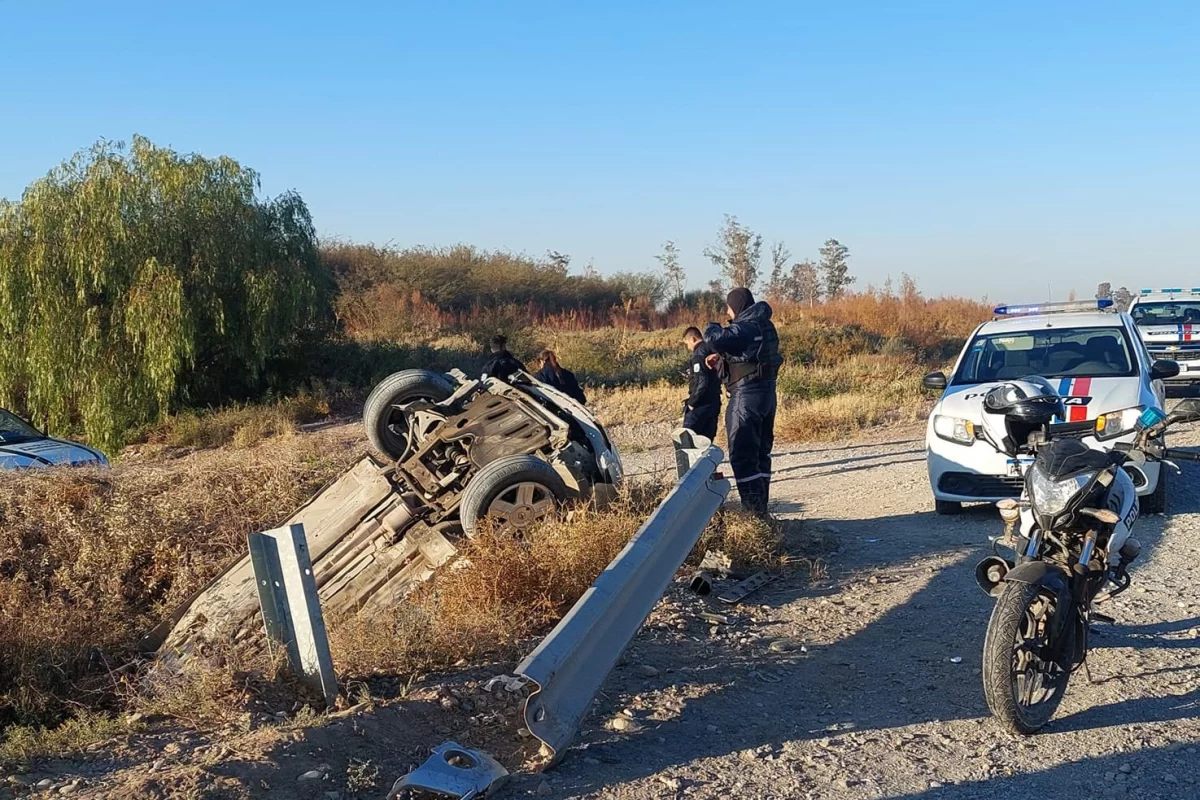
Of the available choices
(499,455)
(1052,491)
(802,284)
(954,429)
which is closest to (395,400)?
(499,455)

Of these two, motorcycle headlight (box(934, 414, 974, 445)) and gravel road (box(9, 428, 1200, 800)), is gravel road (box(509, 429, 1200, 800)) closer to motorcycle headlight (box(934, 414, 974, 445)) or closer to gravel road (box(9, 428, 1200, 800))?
gravel road (box(9, 428, 1200, 800))

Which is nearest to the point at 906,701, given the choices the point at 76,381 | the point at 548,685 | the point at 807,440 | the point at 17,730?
the point at 548,685

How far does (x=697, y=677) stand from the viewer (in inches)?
208

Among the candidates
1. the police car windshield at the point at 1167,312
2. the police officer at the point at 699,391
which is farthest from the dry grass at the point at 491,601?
the police car windshield at the point at 1167,312

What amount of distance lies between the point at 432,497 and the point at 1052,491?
424 cm

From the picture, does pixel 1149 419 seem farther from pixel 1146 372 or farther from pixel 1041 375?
pixel 1146 372

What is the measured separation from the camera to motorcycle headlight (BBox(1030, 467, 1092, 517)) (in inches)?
184

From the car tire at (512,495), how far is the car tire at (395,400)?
7.24 ft

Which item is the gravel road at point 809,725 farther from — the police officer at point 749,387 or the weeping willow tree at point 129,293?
the weeping willow tree at point 129,293

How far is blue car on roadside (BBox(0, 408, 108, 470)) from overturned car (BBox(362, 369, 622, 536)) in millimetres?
3788

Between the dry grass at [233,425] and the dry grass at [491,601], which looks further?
the dry grass at [233,425]

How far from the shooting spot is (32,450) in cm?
1120

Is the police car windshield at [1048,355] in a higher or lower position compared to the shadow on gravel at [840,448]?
higher

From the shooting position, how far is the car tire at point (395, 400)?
8828mm
